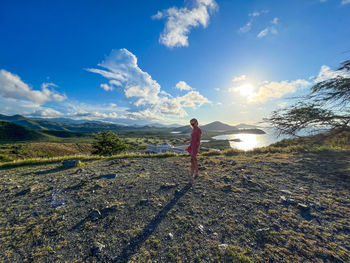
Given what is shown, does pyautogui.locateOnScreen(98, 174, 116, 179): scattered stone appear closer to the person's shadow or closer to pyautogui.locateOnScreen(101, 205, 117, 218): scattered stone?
pyautogui.locateOnScreen(101, 205, 117, 218): scattered stone

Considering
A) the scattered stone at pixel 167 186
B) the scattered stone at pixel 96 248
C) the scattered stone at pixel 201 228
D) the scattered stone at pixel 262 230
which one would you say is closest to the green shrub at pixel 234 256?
the scattered stone at pixel 201 228

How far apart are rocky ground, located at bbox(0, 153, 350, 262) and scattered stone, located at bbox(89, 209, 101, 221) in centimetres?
2

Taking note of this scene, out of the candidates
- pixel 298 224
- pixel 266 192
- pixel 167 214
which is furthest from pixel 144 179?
pixel 298 224

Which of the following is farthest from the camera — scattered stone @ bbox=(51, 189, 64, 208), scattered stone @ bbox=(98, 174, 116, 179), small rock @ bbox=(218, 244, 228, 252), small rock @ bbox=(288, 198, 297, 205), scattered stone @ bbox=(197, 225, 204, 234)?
scattered stone @ bbox=(98, 174, 116, 179)

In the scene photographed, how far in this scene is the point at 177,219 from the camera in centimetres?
352

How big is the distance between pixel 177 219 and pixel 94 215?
2.13m

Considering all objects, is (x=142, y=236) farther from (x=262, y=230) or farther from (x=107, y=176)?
(x=107, y=176)

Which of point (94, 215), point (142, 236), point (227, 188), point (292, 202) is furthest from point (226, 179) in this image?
point (94, 215)

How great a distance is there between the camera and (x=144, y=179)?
599 centimetres

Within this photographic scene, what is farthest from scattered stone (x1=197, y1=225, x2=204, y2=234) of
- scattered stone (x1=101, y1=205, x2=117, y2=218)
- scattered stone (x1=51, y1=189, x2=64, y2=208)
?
scattered stone (x1=51, y1=189, x2=64, y2=208)

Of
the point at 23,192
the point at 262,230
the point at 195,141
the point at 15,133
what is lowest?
the point at 15,133

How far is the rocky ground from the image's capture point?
260cm

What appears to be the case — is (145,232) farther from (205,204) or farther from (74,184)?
(74,184)

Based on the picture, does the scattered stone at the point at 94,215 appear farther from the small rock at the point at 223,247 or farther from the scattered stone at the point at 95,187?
the small rock at the point at 223,247
